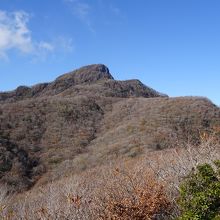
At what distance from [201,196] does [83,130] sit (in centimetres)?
6338

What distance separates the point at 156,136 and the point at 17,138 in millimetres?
21194

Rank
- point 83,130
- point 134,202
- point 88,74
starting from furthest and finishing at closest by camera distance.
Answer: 1. point 88,74
2. point 83,130
3. point 134,202

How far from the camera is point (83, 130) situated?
77.7 meters

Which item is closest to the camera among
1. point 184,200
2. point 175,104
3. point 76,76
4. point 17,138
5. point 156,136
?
point 184,200

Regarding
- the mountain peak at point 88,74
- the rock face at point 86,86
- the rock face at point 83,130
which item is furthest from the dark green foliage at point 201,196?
the mountain peak at point 88,74

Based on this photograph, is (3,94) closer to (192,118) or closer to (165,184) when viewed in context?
(192,118)

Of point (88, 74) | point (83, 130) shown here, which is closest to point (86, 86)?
point (88, 74)

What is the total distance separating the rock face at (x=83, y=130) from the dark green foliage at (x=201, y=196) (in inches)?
1499

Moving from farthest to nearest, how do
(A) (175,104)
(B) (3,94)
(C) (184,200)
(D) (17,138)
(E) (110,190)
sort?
(B) (3,94)
(A) (175,104)
(D) (17,138)
(E) (110,190)
(C) (184,200)

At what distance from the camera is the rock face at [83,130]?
5947 cm

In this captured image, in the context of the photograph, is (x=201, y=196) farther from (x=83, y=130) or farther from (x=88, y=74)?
(x=88, y=74)

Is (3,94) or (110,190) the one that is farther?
(3,94)

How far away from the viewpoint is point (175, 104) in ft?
263

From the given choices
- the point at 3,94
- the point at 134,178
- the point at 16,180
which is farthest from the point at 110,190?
the point at 3,94
